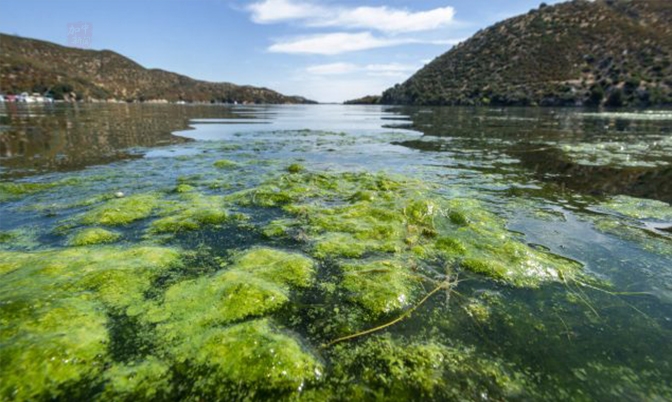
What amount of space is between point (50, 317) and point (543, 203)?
27.9 feet

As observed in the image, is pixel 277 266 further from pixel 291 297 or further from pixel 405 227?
pixel 405 227

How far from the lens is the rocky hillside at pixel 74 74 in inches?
4633

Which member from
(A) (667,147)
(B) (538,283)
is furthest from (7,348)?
(A) (667,147)

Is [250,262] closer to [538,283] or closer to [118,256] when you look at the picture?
[118,256]

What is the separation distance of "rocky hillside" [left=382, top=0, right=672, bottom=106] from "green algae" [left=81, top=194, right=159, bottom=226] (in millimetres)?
78934

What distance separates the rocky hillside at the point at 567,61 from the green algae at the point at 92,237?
80.0 metres

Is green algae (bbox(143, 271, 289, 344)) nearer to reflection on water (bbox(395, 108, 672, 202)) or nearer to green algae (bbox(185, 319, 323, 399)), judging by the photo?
green algae (bbox(185, 319, 323, 399))

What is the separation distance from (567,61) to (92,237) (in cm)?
10839

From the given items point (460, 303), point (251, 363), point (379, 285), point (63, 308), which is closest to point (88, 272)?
point (63, 308)

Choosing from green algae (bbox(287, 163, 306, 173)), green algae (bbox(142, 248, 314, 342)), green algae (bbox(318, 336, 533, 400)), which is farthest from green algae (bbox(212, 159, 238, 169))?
green algae (bbox(318, 336, 533, 400))

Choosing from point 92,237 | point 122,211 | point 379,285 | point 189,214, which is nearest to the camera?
point 379,285

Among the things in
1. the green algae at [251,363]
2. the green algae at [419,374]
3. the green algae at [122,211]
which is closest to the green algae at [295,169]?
the green algae at [122,211]

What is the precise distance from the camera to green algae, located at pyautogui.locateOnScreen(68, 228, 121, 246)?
5.54 m

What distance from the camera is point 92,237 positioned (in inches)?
224
